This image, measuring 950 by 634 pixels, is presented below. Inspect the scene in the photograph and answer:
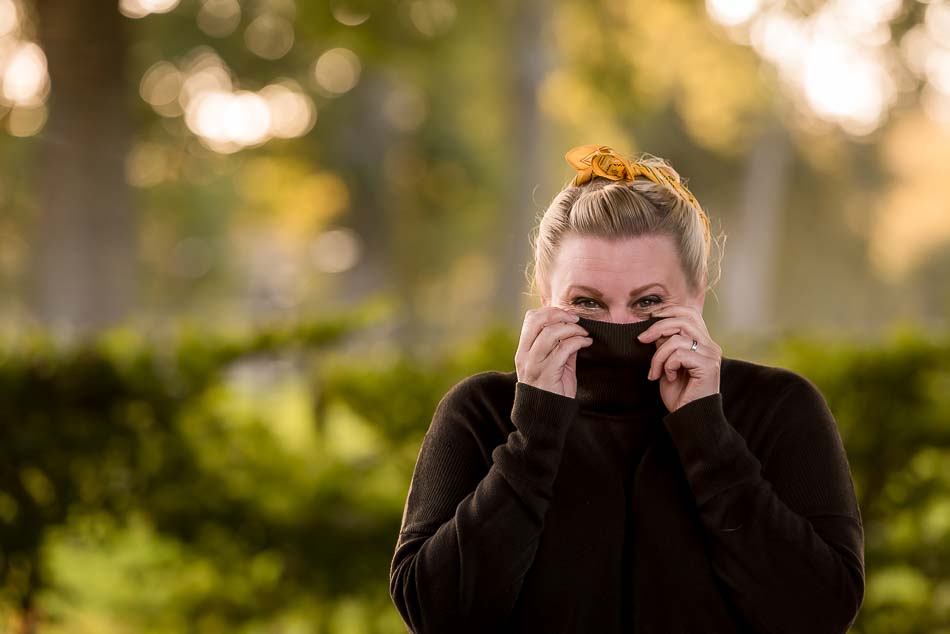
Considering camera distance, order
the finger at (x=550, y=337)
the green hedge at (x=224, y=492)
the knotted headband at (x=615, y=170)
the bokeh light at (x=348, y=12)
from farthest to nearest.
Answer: the bokeh light at (x=348, y=12) → the green hedge at (x=224, y=492) → the knotted headband at (x=615, y=170) → the finger at (x=550, y=337)

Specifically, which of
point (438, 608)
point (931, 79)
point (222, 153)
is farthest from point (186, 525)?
point (222, 153)

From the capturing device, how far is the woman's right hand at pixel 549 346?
7.57 feet

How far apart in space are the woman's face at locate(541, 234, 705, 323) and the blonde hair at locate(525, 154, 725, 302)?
0.9 inches

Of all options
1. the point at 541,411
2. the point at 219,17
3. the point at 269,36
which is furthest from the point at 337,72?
the point at 541,411

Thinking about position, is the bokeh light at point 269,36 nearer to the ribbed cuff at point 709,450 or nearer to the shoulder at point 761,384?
the shoulder at point 761,384

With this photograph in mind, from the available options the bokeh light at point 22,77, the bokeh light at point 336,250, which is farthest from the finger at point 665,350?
the bokeh light at point 336,250

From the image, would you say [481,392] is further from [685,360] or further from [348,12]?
[348,12]

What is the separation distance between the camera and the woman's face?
2.39 metres

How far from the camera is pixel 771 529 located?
2.18 meters

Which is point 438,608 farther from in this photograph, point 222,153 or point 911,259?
point 911,259

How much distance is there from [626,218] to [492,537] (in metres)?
0.72

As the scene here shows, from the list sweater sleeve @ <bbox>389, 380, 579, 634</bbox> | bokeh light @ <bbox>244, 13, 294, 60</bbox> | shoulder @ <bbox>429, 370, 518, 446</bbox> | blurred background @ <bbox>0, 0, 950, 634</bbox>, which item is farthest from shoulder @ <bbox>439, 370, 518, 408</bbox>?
bokeh light @ <bbox>244, 13, 294, 60</bbox>

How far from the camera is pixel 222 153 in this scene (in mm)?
20438

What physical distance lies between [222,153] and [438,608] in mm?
19044
